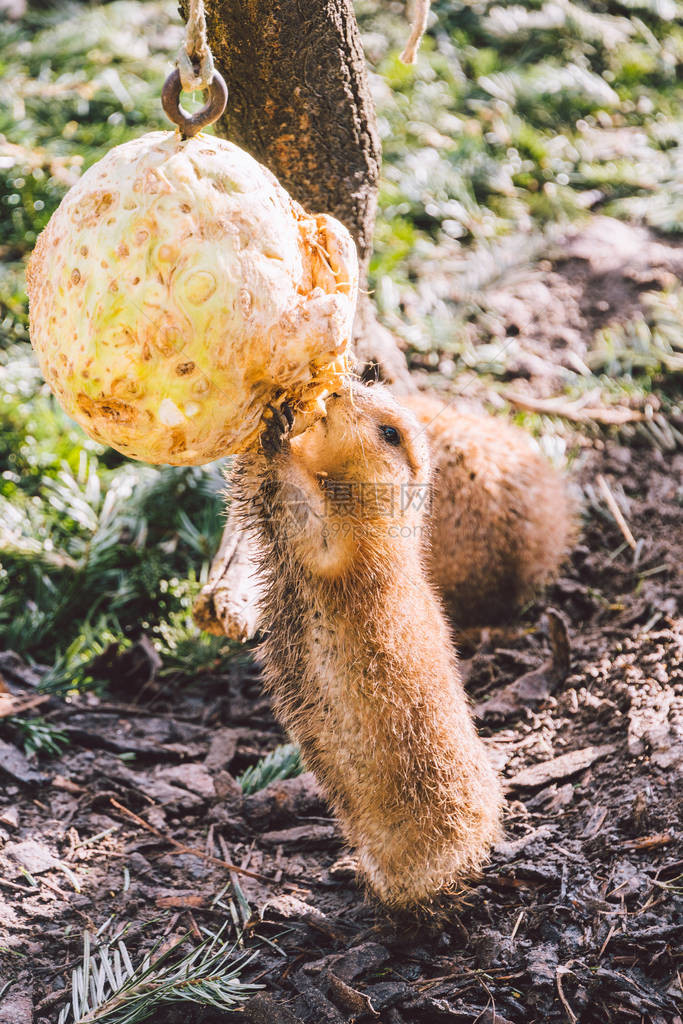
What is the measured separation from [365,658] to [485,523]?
147cm

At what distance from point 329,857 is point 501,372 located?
3.05 meters

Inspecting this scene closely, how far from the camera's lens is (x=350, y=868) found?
3018mm

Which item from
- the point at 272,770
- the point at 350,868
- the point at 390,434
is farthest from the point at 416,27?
the point at 350,868

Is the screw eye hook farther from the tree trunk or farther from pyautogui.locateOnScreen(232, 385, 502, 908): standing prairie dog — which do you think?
the tree trunk

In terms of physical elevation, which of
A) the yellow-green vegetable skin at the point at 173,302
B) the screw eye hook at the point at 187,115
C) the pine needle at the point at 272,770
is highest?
the screw eye hook at the point at 187,115

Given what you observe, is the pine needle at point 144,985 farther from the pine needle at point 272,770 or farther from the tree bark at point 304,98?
the tree bark at point 304,98

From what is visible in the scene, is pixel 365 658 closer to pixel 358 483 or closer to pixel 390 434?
pixel 358 483

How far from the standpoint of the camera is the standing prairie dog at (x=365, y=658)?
262cm

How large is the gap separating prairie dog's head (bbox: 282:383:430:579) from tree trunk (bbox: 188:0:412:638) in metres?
0.27

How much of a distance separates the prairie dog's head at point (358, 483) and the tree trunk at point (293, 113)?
27 cm

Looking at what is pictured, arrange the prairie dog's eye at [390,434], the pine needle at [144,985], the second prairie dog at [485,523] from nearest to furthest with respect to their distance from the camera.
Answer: the pine needle at [144,985] → the prairie dog's eye at [390,434] → the second prairie dog at [485,523]

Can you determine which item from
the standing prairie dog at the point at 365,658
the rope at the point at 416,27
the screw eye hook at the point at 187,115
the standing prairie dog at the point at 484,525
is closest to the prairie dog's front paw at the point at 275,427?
the standing prairie dog at the point at 365,658

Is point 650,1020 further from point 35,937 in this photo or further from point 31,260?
point 31,260

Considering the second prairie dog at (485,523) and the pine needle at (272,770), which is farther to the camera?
the second prairie dog at (485,523)
